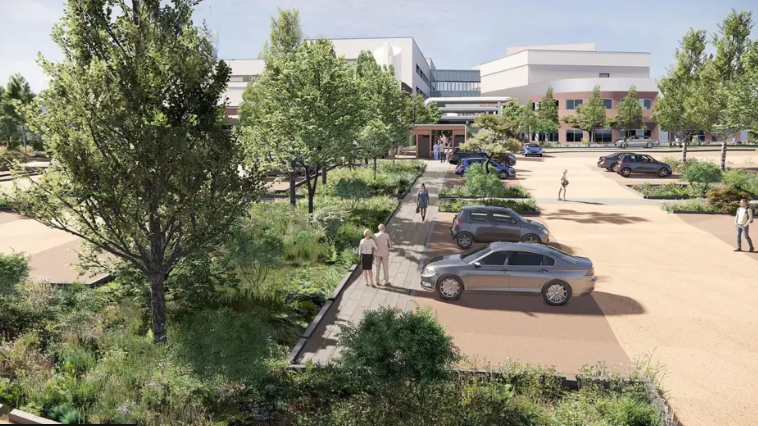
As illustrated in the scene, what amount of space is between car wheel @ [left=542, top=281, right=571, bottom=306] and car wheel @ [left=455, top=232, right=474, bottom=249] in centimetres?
527

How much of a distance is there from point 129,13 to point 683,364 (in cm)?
1089

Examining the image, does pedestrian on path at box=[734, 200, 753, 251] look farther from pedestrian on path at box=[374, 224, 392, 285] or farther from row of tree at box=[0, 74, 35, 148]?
row of tree at box=[0, 74, 35, 148]

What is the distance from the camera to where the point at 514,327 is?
11.1m

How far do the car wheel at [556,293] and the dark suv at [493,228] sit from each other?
194 inches

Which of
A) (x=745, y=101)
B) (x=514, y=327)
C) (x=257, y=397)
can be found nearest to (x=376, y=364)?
(x=257, y=397)

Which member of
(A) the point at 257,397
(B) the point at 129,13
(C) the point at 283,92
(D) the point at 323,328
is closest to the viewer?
(A) the point at 257,397

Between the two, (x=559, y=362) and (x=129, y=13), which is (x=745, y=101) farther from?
(x=129, y=13)

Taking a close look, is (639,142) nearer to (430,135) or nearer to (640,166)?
(430,135)

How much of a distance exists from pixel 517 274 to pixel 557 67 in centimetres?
9822

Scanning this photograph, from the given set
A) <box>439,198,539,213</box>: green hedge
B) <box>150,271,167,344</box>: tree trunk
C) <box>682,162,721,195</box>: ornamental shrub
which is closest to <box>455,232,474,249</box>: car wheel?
<box>439,198,539,213</box>: green hedge

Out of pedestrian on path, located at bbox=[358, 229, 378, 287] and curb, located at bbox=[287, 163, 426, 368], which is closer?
curb, located at bbox=[287, 163, 426, 368]

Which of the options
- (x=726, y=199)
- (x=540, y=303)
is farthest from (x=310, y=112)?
(x=726, y=199)

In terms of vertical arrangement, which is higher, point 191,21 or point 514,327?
point 191,21

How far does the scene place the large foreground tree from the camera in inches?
316
